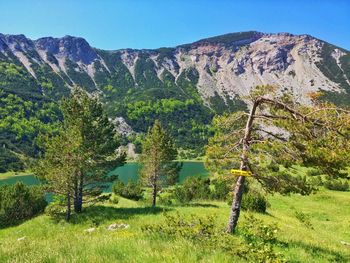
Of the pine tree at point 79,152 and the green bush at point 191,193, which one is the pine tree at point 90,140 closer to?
the pine tree at point 79,152

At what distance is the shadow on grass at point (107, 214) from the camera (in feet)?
113

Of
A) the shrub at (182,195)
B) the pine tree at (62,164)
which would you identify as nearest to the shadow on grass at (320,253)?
the pine tree at (62,164)

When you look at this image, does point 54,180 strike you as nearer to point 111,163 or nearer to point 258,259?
point 111,163

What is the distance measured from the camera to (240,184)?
15.4 meters

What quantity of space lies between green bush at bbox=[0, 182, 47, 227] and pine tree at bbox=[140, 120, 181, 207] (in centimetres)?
1385

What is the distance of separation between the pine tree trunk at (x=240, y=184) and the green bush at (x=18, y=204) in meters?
34.5

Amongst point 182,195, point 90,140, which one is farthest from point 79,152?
point 182,195

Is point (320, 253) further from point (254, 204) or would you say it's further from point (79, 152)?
point (79, 152)

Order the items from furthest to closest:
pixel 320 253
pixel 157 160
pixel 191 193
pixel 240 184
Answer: pixel 191 193
pixel 157 160
pixel 240 184
pixel 320 253

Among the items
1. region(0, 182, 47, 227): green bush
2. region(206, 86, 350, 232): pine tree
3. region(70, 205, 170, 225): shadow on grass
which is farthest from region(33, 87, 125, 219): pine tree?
region(206, 86, 350, 232): pine tree

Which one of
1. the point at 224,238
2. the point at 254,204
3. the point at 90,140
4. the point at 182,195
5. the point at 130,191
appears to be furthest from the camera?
the point at 130,191

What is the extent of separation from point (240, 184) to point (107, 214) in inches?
936

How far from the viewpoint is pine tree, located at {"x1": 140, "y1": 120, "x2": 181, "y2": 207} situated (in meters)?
47.6

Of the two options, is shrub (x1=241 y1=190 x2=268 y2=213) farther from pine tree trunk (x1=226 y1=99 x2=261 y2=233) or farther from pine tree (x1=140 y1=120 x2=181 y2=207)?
pine tree trunk (x1=226 y1=99 x2=261 y2=233)
